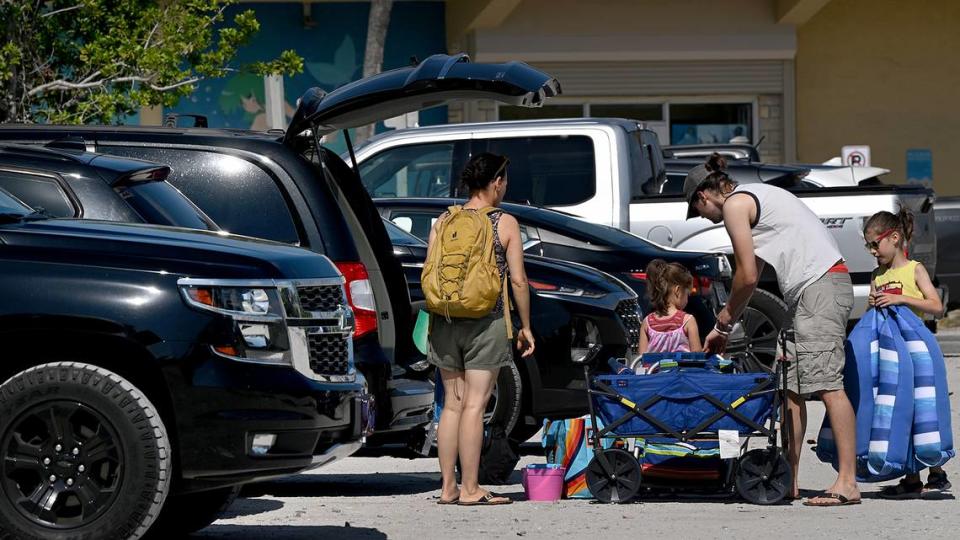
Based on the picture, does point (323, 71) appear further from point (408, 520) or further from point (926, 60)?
point (408, 520)

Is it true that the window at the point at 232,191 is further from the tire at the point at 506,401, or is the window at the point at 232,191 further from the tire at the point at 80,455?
the tire at the point at 506,401

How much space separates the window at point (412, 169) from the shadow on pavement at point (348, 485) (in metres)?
4.76

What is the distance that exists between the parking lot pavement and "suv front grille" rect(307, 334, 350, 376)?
1.09 metres

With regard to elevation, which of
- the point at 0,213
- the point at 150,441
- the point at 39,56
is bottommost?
the point at 150,441

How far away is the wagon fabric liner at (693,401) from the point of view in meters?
8.59

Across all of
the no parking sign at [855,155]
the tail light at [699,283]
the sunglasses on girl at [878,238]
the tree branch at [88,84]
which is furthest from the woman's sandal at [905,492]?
the no parking sign at [855,155]

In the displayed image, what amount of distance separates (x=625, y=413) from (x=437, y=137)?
256 inches

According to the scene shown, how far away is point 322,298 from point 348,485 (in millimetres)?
3053

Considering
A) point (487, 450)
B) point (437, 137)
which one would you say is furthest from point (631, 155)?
point (487, 450)

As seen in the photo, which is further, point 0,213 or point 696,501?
point 696,501

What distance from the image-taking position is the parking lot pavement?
305 inches

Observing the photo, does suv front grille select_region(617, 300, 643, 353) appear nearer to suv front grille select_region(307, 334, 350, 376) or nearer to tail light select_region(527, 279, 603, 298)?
tail light select_region(527, 279, 603, 298)

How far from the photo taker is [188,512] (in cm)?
761

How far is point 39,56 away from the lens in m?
17.5
